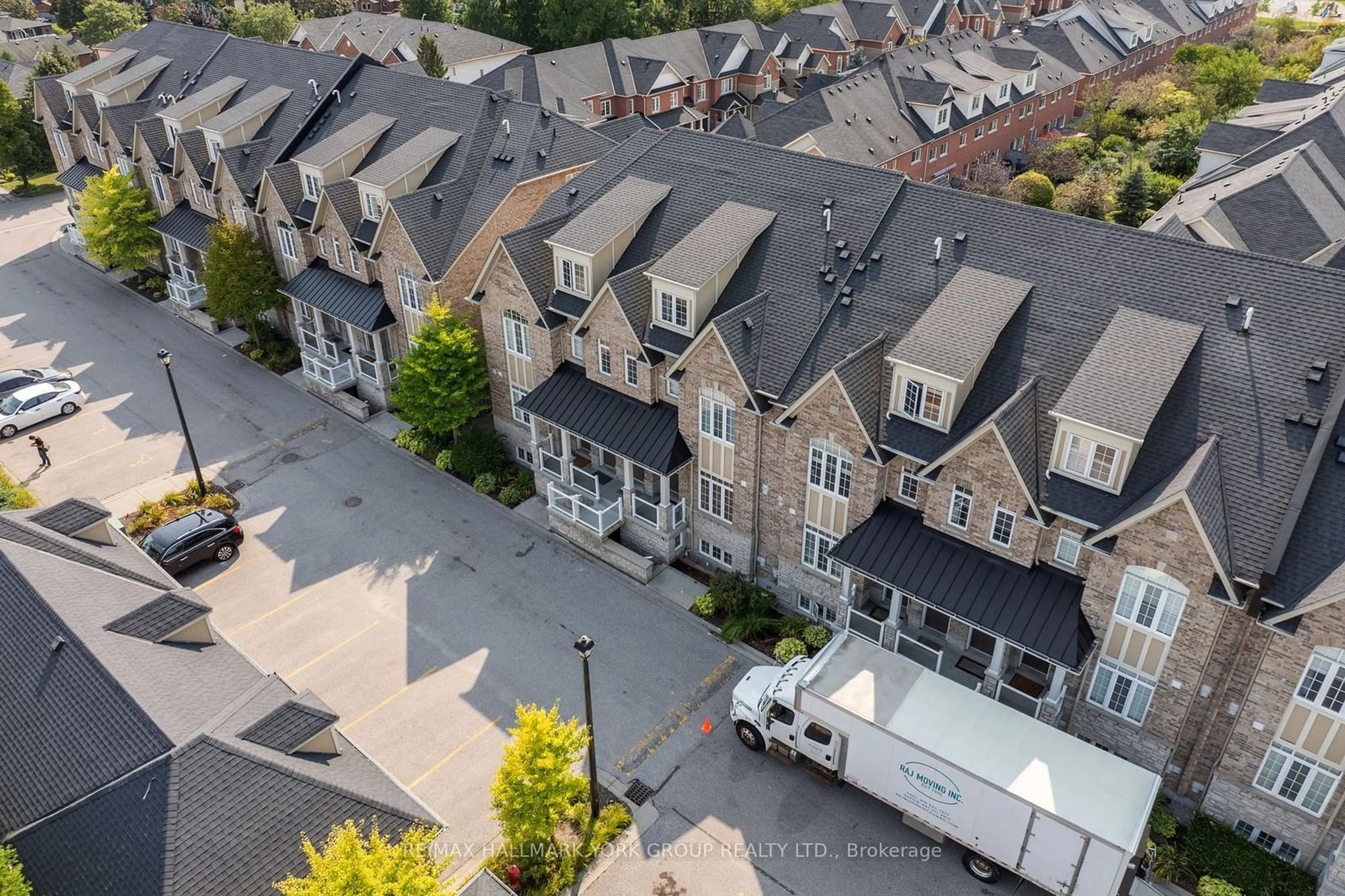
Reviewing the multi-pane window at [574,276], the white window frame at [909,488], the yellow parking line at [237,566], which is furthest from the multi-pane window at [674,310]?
the yellow parking line at [237,566]

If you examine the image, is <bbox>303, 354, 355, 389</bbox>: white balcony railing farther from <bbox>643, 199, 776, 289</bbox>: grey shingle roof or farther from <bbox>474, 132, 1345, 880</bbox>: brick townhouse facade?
<bbox>643, 199, 776, 289</bbox>: grey shingle roof

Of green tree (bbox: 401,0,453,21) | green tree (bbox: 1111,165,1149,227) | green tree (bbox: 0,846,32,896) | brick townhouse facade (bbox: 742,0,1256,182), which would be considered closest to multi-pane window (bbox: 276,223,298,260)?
brick townhouse facade (bbox: 742,0,1256,182)

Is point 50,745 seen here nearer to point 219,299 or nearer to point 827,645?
point 827,645

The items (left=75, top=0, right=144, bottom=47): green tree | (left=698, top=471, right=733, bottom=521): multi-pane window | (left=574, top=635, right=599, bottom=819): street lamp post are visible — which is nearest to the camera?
(left=574, top=635, right=599, bottom=819): street lamp post

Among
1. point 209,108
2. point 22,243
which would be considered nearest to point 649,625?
point 209,108

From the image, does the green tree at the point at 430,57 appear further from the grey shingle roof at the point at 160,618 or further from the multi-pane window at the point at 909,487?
the multi-pane window at the point at 909,487

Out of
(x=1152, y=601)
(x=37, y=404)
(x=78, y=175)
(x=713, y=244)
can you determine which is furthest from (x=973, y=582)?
(x=78, y=175)
